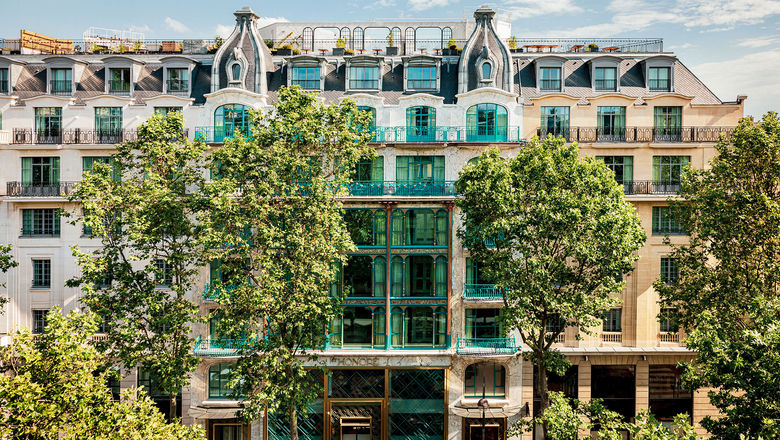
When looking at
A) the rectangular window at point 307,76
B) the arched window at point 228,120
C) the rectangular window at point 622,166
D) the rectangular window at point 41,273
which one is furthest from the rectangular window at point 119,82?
the rectangular window at point 622,166

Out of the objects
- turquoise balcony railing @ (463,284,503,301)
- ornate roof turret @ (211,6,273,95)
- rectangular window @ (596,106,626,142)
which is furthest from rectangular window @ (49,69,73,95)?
rectangular window @ (596,106,626,142)

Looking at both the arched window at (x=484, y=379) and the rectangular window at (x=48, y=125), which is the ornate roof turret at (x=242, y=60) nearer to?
the rectangular window at (x=48, y=125)

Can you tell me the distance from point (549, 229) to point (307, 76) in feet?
54.9

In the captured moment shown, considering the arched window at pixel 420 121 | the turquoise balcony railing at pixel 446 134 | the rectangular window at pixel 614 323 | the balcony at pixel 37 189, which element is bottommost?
the rectangular window at pixel 614 323

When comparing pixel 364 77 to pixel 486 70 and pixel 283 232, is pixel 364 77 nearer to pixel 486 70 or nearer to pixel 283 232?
pixel 486 70

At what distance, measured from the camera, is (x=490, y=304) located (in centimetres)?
3372

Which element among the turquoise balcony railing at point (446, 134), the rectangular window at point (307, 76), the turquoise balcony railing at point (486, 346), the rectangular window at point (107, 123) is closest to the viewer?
the turquoise balcony railing at point (486, 346)

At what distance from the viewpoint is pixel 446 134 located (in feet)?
112

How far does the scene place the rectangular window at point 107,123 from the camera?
34.7 metres

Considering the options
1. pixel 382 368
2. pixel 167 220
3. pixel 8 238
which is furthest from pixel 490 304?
pixel 8 238

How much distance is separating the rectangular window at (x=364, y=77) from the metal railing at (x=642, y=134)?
9779 mm

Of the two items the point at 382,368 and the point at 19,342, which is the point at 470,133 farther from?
the point at 19,342

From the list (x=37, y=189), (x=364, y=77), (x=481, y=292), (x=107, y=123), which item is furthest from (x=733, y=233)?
(x=37, y=189)

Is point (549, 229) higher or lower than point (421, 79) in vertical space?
lower
